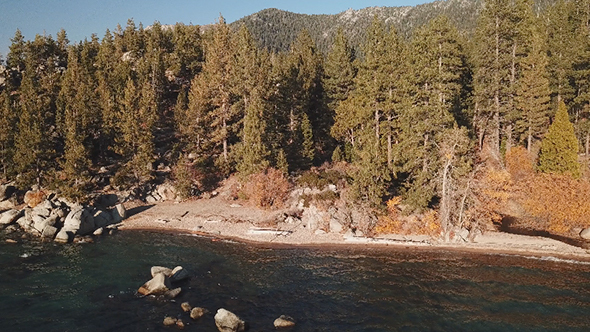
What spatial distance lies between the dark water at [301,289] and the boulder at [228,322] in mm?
809

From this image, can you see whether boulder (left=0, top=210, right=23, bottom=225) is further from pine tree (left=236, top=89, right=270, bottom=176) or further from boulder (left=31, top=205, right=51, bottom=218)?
pine tree (left=236, top=89, right=270, bottom=176)

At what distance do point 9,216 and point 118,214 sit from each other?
11.5 m

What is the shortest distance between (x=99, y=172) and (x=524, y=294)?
51862 millimetres

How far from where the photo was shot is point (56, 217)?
3956 cm

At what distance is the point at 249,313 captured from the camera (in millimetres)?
22031

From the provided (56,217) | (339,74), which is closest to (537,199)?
(339,74)

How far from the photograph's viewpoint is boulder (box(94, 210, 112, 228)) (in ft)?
134

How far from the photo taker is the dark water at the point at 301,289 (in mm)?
21094

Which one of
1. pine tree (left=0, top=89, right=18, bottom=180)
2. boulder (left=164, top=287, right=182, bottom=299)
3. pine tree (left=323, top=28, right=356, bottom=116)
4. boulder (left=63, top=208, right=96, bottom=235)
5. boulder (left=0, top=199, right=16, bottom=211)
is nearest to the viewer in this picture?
boulder (left=164, top=287, right=182, bottom=299)

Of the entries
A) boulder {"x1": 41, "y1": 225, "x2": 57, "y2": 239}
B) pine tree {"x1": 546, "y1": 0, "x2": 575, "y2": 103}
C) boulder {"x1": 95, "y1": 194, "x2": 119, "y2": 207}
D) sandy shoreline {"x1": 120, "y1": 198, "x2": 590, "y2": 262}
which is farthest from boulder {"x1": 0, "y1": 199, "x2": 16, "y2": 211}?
pine tree {"x1": 546, "y1": 0, "x2": 575, "y2": 103}

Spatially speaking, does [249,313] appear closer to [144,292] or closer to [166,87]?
[144,292]

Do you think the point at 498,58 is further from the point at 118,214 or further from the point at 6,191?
the point at 6,191

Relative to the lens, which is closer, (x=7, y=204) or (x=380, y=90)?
(x=7, y=204)

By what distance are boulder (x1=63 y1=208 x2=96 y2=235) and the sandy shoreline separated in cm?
319
